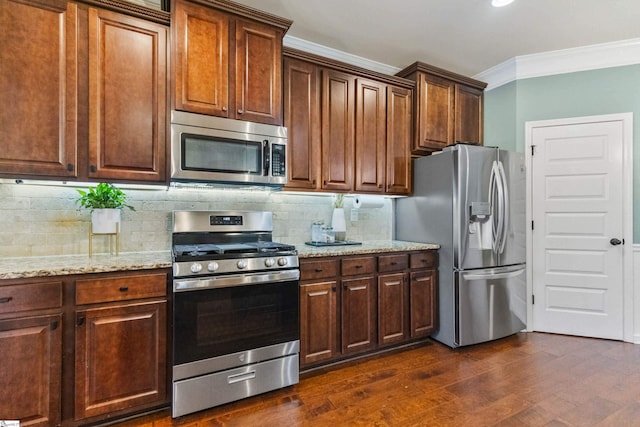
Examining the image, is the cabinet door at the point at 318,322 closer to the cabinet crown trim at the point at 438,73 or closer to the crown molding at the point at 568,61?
the cabinet crown trim at the point at 438,73

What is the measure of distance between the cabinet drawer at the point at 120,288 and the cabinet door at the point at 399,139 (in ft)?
7.18

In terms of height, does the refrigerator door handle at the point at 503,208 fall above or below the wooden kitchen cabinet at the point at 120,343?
above

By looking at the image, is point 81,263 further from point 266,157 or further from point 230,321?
point 266,157

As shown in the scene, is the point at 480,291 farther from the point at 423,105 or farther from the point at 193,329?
the point at 193,329

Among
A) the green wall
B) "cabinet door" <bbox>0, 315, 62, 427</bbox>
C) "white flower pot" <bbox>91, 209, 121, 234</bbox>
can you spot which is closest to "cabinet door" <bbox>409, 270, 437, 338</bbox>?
the green wall

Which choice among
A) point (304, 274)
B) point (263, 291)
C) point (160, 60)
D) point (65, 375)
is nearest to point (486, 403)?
point (304, 274)

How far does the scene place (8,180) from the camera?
1.97m

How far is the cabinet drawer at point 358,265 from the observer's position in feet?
8.37

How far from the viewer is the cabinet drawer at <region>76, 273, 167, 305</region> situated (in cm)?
172

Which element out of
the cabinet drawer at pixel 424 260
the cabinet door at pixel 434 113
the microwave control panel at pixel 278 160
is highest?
the cabinet door at pixel 434 113

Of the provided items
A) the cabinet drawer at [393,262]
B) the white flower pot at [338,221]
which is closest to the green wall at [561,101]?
the cabinet drawer at [393,262]

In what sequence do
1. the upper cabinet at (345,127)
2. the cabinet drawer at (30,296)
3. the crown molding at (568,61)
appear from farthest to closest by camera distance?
the crown molding at (568,61), the upper cabinet at (345,127), the cabinet drawer at (30,296)

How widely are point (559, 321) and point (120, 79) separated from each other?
14.7 feet

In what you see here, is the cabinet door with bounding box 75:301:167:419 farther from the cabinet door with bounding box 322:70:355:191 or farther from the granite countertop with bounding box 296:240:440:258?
the cabinet door with bounding box 322:70:355:191
